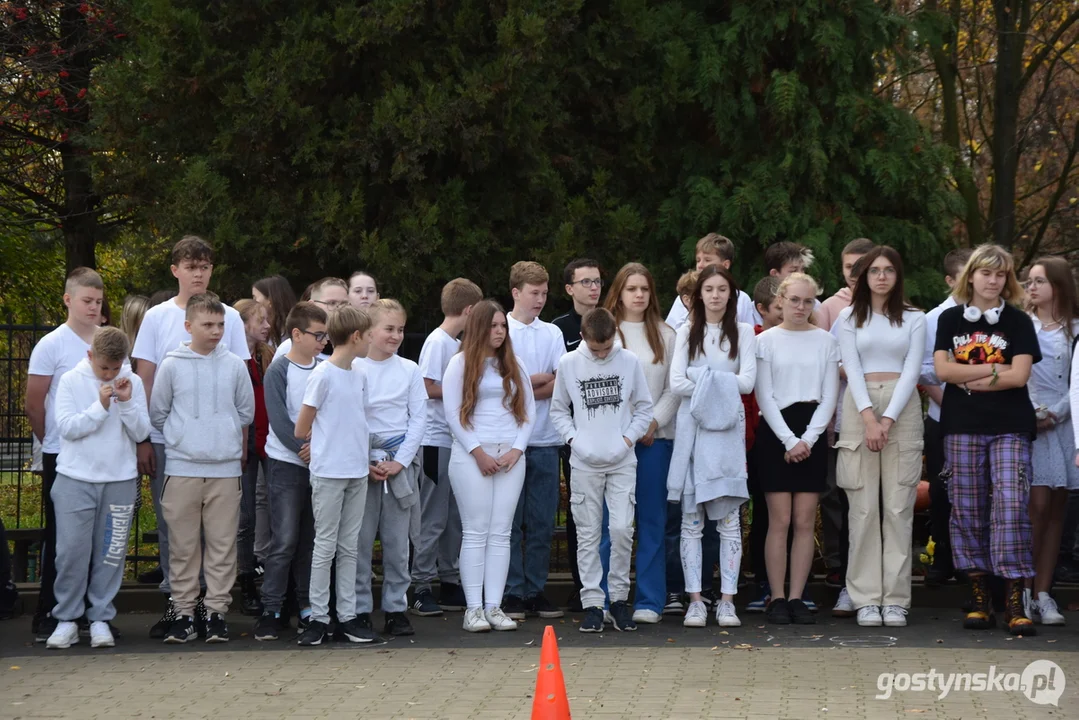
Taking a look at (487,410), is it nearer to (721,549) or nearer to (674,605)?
(721,549)

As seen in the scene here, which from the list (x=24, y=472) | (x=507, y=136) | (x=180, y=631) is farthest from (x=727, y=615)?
(x=24, y=472)

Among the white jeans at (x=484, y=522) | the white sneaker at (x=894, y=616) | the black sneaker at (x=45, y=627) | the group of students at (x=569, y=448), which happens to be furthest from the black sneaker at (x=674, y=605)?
the black sneaker at (x=45, y=627)

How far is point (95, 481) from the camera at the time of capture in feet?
24.7

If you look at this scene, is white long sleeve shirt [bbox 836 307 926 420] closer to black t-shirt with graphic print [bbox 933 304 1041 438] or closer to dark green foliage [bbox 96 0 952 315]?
black t-shirt with graphic print [bbox 933 304 1041 438]

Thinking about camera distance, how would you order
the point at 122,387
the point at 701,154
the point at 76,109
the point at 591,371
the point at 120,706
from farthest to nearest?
the point at 76,109, the point at 701,154, the point at 591,371, the point at 122,387, the point at 120,706

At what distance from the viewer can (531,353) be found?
28.8 feet

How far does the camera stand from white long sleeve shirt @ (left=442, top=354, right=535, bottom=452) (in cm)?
804

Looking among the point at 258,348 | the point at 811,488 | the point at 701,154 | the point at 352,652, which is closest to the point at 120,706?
the point at 352,652

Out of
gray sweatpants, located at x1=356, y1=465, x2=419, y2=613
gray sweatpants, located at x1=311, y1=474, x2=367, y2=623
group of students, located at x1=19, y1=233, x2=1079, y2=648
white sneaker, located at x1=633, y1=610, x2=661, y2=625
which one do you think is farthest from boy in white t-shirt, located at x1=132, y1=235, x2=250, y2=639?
white sneaker, located at x1=633, y1=610, x2=661, y2=625

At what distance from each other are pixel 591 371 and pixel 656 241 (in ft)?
19.1

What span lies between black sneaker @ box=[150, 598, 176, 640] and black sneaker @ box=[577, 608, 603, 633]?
2.39 m

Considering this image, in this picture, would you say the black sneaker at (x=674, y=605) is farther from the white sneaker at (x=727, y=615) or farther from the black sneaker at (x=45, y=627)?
the black sneaker at (x=45, y=627)

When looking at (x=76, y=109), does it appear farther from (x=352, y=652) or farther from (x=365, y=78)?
(x=352, y=652)

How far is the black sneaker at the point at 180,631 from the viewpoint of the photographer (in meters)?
7.69
